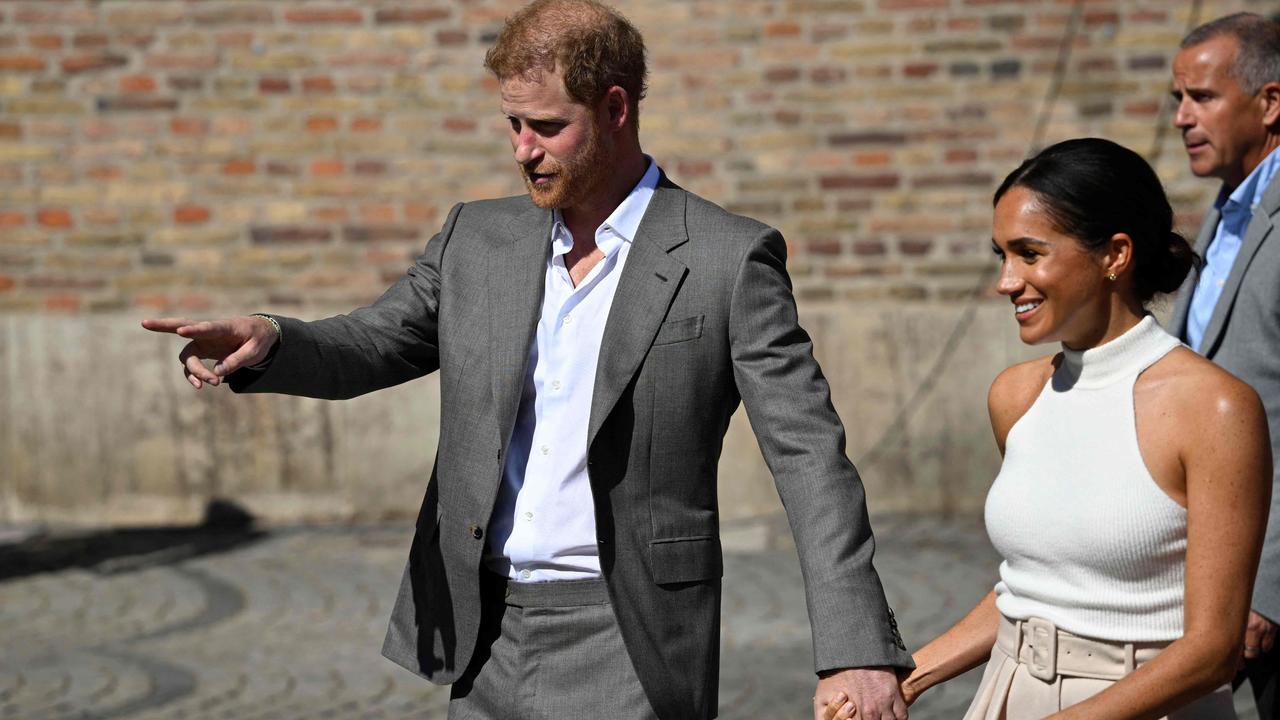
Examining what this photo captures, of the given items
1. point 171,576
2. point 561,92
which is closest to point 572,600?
point 561,92

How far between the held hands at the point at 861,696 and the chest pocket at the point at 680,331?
642mm

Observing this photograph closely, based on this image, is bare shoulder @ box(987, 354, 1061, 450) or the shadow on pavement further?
the shadow on pavement

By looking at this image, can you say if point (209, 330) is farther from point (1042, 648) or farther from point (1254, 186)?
point (1254, 186)

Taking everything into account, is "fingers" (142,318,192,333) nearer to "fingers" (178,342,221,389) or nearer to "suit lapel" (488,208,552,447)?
"fingers" (178,342,221,389)

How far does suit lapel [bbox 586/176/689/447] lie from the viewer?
2.98 metres

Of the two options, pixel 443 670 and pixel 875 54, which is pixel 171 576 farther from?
pixel 443 670

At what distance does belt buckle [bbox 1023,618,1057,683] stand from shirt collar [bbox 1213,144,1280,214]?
1.67 m

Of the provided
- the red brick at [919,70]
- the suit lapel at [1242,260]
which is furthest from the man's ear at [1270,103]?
the red brick at [919,70]

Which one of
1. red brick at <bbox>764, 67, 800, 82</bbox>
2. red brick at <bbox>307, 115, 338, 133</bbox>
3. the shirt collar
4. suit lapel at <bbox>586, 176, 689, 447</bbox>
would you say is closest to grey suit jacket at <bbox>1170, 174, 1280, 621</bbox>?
the shirt collar

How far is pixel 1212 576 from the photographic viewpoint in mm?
2504

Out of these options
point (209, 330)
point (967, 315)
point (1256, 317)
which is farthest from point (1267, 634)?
point (967, 315)

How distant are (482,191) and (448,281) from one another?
5.25 meters

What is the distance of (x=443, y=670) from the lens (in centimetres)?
310

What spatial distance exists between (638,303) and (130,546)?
5.73 m
